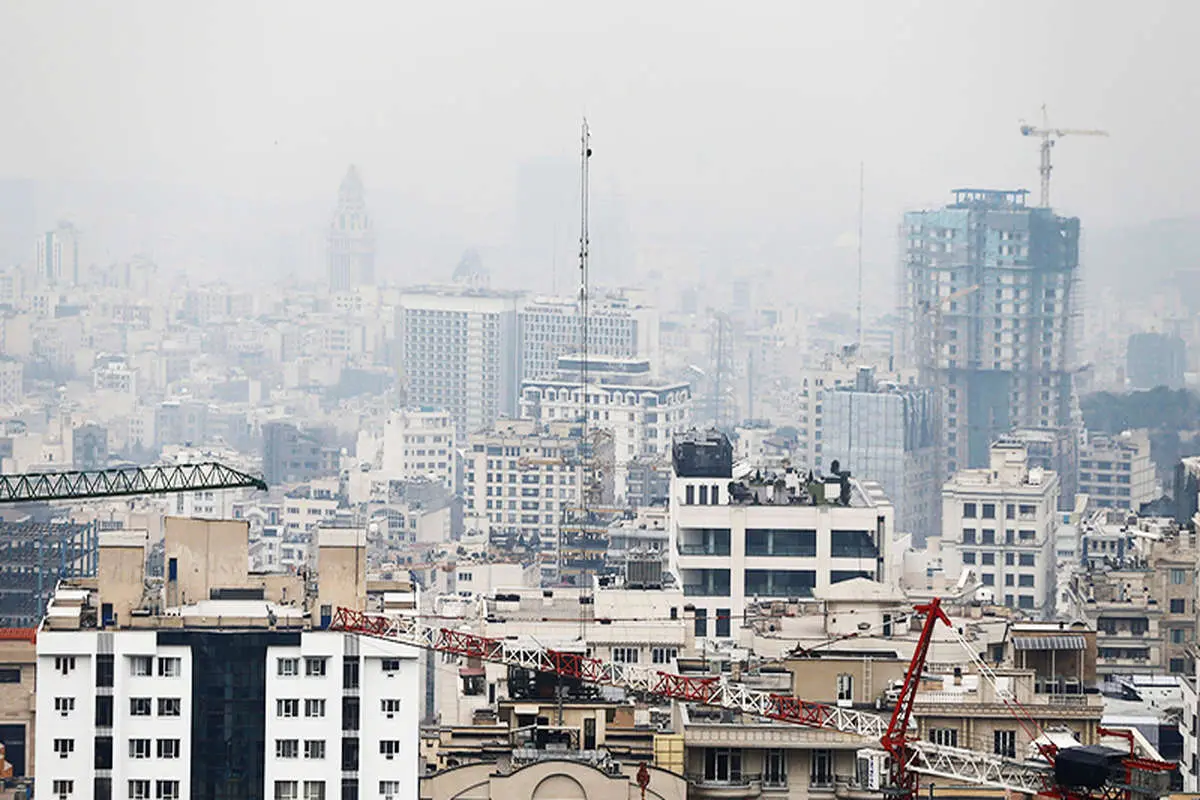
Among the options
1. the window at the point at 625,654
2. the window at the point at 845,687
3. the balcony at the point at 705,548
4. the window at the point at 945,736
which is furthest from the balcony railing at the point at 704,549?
the window at the point at 945,736

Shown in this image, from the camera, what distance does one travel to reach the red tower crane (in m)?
12.7

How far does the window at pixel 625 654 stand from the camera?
18.9m

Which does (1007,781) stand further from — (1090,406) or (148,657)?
(1090,406)

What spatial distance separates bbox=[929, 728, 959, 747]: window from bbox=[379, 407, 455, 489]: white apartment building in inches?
1358

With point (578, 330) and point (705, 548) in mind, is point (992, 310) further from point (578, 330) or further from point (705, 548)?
point (705, 548)

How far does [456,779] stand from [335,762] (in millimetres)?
1428

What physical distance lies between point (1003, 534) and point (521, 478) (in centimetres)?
1354

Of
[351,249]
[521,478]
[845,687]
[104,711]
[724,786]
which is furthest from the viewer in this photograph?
[351,249]

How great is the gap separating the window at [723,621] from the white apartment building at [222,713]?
7.44 meters

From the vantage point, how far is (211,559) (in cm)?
1580

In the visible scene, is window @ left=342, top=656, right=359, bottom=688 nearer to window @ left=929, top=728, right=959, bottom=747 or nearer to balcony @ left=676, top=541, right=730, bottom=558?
window @ left=929, top=728, right=959, bottom=747

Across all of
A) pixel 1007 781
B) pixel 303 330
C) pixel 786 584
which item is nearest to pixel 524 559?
pixel 786 584

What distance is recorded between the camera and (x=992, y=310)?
60.7 metres

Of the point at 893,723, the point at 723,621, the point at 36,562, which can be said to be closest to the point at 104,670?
the point at 893,723
